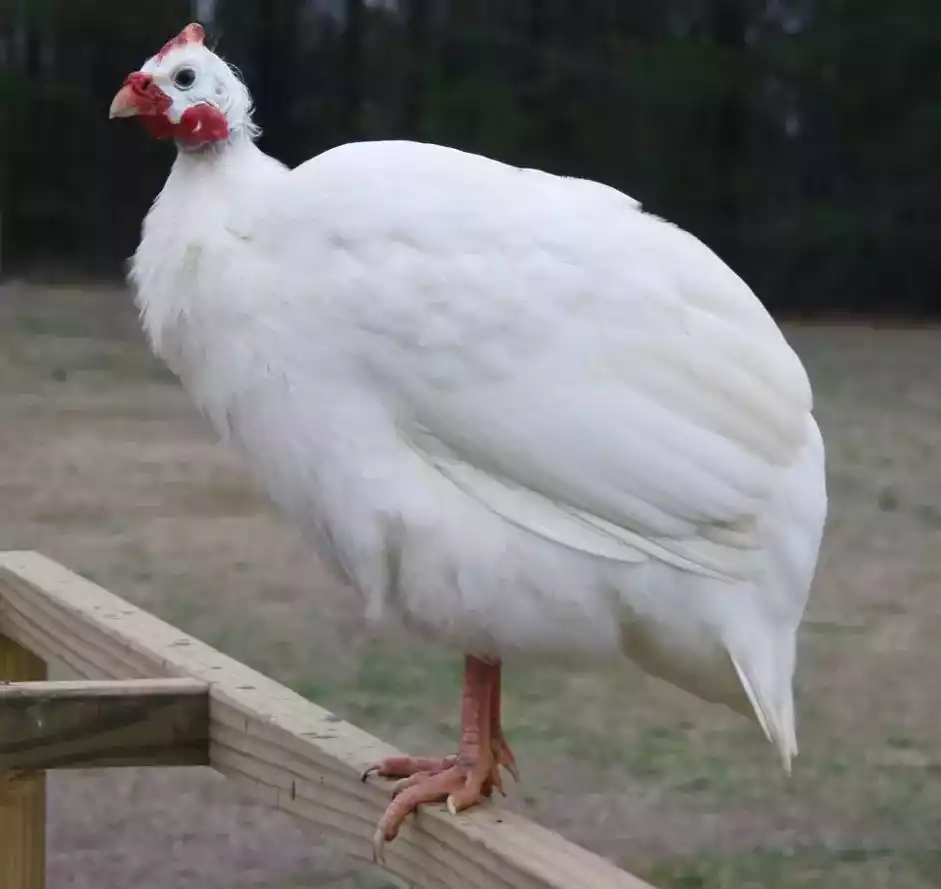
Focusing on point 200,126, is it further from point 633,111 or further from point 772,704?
point 633,111

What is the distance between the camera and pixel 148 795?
3666mm

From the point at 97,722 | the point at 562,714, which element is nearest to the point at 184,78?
the point at 97,722

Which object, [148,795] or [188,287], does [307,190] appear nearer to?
[188,287]

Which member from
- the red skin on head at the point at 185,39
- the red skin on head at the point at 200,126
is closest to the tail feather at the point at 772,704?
the red skin on head at the point at 200,126

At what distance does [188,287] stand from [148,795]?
2.13 meters

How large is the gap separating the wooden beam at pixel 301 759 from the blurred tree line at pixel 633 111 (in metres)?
11.8

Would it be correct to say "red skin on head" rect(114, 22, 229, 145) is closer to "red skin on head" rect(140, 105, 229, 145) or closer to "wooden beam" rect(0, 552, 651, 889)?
"red skin on head" rect(140, 105, 229, 145)

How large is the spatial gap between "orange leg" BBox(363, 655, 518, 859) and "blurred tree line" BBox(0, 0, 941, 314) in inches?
479

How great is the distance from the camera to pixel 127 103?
185cm

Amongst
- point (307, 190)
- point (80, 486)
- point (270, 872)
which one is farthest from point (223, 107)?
point (80, 486)

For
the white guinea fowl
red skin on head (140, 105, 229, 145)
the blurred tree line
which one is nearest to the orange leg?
the white guinea fowl

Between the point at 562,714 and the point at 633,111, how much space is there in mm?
10935

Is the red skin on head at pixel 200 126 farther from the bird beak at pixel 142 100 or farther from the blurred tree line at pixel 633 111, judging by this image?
the blurred tree line at pixel 633 111

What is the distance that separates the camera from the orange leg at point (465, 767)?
67.5 inches
